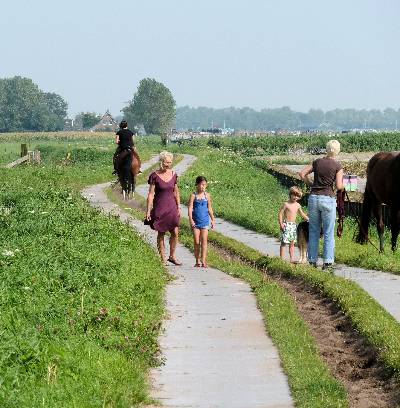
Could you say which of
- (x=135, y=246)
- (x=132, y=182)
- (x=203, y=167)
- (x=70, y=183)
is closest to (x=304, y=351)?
(x=135, y=246)

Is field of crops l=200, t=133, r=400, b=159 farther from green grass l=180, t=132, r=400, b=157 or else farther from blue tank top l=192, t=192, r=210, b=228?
blue tank top l=192, t=192, r=210, b=228

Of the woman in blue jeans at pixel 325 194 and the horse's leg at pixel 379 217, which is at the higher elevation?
the woman in blue jeans at pixel 325 194

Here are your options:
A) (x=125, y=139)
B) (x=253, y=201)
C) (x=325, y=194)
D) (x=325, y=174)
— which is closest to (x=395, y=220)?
(x=325, y=194)

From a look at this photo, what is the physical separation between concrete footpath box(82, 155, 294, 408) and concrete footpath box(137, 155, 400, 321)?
164 centimetres

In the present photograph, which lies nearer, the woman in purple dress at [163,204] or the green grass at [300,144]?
the woman in purple dress at [163,204]

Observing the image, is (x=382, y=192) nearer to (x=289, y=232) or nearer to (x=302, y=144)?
(x=289, y=232)

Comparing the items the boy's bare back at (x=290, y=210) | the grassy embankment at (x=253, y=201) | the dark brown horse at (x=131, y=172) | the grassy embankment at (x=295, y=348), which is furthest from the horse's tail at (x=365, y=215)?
the dark brown horse at (x=131, y=172)

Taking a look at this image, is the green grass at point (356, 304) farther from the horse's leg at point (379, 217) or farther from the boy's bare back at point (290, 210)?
the horse's leg at point (379, 217)

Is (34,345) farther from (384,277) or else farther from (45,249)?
(384,277)

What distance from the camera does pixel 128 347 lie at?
11.9 meters

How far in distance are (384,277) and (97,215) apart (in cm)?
760

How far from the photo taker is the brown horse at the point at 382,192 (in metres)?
21.2

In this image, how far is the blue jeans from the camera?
1892cm

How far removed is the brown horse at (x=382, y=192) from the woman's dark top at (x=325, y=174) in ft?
7.90
